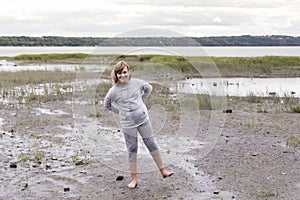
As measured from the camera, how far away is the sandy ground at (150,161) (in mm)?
7055

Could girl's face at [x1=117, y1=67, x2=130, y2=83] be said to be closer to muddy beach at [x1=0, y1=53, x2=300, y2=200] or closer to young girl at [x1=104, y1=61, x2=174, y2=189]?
young girl at [x1=104, y1=61, x2=174, y2=189]

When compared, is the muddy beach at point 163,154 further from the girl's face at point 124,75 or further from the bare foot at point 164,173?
the girl's face at point 124,75

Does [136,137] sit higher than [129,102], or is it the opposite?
[129,102]

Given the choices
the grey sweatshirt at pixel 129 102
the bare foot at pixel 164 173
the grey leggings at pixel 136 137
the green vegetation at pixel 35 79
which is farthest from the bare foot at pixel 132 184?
the green vegetation at pixel 35 79

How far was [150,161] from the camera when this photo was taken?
884cm

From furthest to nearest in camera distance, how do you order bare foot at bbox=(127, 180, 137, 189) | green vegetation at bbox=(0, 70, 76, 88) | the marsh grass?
green vegetation at bbox=(0, 70, 76, 88), the marsh grass, bare foot at bbox=(127, 180, 137, 189)

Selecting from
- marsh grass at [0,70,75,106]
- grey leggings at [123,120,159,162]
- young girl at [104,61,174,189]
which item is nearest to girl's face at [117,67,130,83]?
young girl at [104,61,174,189]

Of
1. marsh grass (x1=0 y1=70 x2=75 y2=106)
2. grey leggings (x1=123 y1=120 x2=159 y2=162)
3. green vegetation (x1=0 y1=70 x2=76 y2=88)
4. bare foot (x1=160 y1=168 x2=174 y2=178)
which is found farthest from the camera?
green vegetation (x1=0 y1=70 x2=76 y2=88)

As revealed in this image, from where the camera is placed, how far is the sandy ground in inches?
278

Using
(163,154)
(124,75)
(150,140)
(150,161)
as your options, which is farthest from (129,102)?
(163,154)

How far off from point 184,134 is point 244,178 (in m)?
3.96

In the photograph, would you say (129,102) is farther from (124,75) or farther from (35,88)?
(35,88)

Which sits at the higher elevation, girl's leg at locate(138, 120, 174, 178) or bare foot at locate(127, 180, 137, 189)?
girl's leg at locate(138, 120, 174, 178)

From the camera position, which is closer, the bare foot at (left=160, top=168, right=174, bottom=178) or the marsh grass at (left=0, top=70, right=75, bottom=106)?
the bare foot at (left=160, top=168, right=174, bottom=178)
